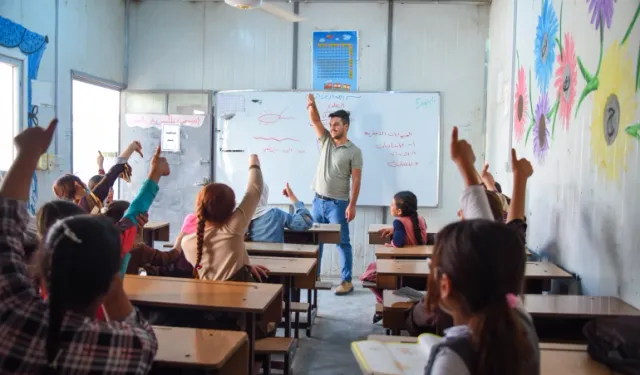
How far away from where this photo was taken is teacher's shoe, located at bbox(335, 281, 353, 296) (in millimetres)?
5027

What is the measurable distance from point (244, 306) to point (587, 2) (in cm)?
235

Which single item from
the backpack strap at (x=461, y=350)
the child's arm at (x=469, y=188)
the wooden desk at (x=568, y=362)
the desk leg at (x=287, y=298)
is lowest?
the desk leg at (x=287, y=298)

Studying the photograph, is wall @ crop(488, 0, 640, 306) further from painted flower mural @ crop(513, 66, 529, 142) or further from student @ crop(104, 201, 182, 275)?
student @ crop(104, 201, 182, 275)

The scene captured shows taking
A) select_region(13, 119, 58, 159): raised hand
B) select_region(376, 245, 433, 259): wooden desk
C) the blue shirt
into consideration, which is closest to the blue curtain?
the blue shirt

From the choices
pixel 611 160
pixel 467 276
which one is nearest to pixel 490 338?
pixel 467 276

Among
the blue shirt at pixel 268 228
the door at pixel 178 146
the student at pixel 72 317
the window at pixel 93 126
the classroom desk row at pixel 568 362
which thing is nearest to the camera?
the student at pixel 72 317

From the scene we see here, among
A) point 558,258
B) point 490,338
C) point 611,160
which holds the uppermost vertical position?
point 611,160

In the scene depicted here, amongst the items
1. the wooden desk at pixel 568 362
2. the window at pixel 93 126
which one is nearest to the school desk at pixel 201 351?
the wooden desk at pixel 568 362

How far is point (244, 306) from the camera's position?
199 cm

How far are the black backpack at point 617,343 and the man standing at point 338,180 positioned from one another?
3352 mm

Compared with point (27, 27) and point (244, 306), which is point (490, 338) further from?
point (27, 27)

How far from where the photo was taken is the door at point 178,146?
19.5 ft

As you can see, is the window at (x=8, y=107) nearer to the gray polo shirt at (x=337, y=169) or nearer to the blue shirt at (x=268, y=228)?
the blue shirt at (x=268, y=228)

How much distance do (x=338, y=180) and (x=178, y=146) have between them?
6.38 ft
